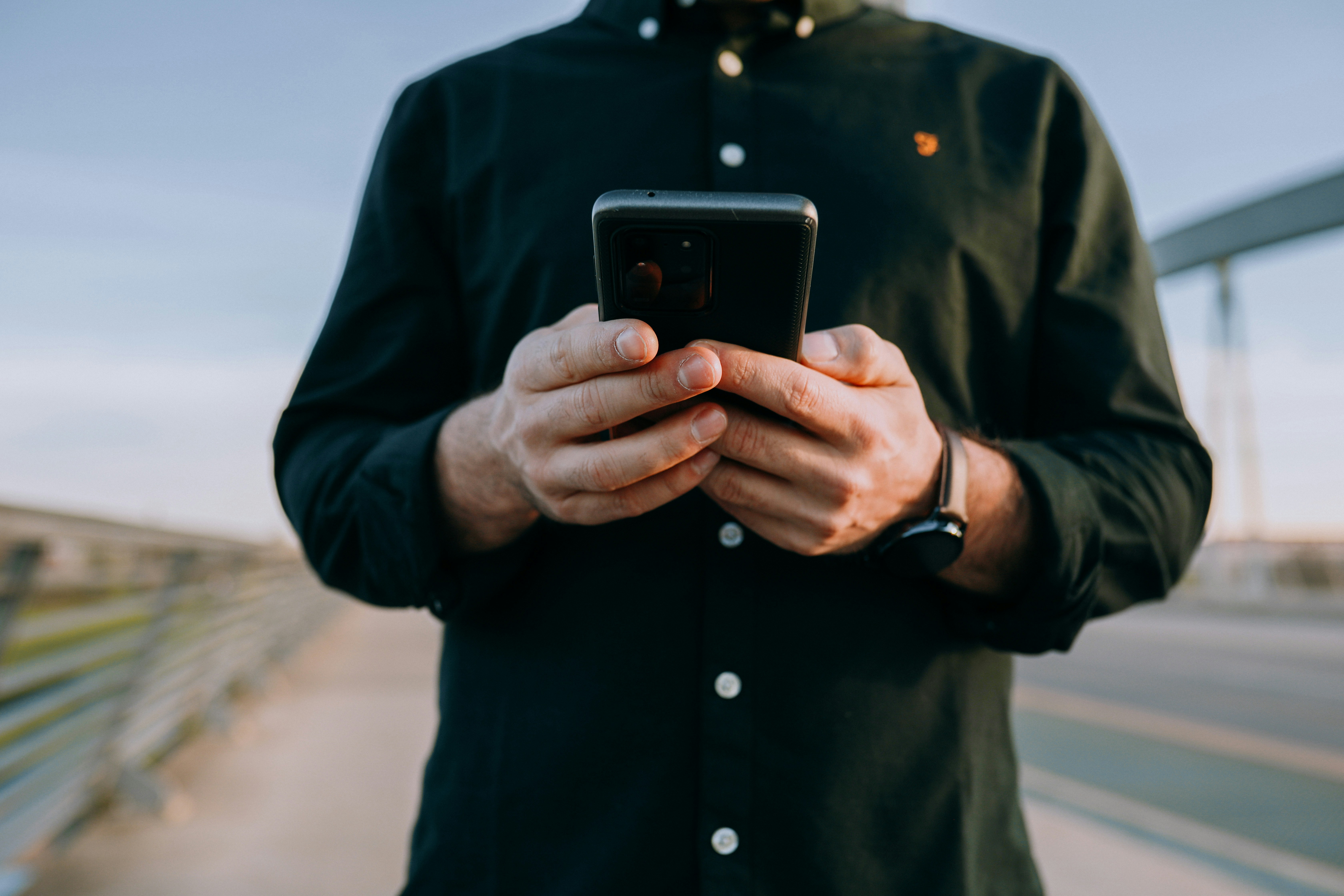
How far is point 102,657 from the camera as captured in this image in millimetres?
3285

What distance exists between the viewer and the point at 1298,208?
1280cm

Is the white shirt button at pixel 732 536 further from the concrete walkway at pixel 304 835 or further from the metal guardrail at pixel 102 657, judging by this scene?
the concrete walkway at pixel 304 835

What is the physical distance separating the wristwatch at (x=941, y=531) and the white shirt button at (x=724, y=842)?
35 centimetres

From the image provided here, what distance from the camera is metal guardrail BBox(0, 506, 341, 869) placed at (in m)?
2.21

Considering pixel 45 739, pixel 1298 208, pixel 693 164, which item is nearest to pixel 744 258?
pixel 693 164

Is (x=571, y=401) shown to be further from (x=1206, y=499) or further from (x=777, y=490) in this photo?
(x=1206, y=499)

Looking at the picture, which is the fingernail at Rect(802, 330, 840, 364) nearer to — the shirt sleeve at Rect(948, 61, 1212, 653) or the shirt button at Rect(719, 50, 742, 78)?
the shirt sleeve at Rect(948, 61, 1212, 653)

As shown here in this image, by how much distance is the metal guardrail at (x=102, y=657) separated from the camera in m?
2.21

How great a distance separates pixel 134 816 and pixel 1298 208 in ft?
52.1

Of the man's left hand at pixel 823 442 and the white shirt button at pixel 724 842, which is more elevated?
the man's left hand at pixel 823 442

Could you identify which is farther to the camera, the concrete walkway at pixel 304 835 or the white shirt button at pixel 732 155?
the concrete walkway at pixel 304 835

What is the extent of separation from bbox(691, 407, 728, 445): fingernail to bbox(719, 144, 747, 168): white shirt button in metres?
0.56

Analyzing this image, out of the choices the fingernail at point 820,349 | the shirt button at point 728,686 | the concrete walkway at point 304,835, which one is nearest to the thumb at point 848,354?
the fingernail at point 820,349

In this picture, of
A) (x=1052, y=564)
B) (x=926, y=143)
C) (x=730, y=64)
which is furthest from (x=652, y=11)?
(x=1052, y=564)
